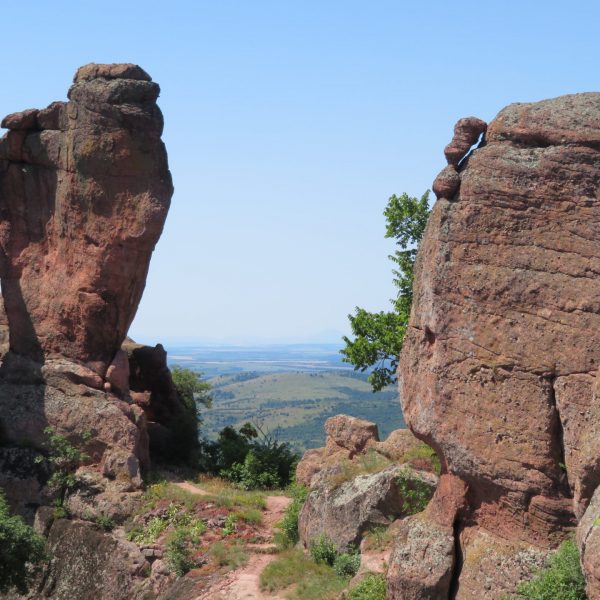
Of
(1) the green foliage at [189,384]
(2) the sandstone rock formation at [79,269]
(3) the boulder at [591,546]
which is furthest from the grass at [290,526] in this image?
(1) the green foliage at [189,384]

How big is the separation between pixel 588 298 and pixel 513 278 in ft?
4.47

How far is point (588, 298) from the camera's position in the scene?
18.2m

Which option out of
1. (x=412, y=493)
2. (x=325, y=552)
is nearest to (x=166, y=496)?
(x=325, y=552)

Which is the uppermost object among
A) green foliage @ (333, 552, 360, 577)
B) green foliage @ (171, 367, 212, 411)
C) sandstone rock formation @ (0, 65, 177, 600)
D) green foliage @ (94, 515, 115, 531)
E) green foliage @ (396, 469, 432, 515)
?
sandstone rock formation @ (0, 65, 177, 600)

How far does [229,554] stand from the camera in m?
26.0

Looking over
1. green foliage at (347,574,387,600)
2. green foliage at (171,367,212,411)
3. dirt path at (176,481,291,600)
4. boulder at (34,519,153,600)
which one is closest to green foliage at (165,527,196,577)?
boulder at (34,519,153,600)

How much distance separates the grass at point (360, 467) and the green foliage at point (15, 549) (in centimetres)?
725

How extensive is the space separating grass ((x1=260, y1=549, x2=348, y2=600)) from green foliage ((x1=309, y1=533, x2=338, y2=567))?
0.13 meters

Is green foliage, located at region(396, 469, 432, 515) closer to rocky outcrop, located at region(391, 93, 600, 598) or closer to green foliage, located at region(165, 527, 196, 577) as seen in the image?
rocky outcrop, located at region(391, 93, 600, 598)

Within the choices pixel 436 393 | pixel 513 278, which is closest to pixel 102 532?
pixel 436 393

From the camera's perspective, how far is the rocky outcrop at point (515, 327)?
59.8ft

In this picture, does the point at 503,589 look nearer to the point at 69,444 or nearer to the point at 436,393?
the point at 436,393

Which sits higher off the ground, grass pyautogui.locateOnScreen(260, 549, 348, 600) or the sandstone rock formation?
the sandstone rock formation

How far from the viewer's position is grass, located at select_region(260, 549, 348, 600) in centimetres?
2227
